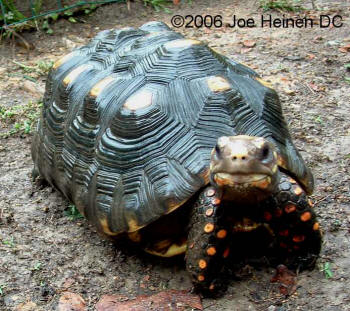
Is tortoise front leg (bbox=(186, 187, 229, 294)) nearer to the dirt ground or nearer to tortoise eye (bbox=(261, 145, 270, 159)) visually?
the dirt ground

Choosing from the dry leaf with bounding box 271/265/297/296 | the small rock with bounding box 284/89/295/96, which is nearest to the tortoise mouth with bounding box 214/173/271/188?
the dry leaf with bounding box 271/265/297/296

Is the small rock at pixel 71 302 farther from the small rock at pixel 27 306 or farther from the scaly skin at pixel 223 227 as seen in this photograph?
the scaly skin at pixel 223 227

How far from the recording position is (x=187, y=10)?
663cm

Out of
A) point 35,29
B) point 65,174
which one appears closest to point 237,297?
point 65,174

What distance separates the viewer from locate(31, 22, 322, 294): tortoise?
2.65 metres

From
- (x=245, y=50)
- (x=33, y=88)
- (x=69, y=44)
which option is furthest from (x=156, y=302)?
(x=69, y=44)

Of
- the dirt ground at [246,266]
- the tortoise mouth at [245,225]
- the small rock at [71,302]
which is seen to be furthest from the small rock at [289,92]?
the small rock at [71,302]

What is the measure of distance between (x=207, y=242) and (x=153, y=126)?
2.08 ft

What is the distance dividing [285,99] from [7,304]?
2.74 meters

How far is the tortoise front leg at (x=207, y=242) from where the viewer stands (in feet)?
8.71

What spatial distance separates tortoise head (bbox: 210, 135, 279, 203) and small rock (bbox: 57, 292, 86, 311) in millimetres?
977

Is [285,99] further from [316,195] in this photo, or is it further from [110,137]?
[110,137]

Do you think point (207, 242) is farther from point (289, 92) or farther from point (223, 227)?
point (289, 92)

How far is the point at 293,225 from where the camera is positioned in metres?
2.77
